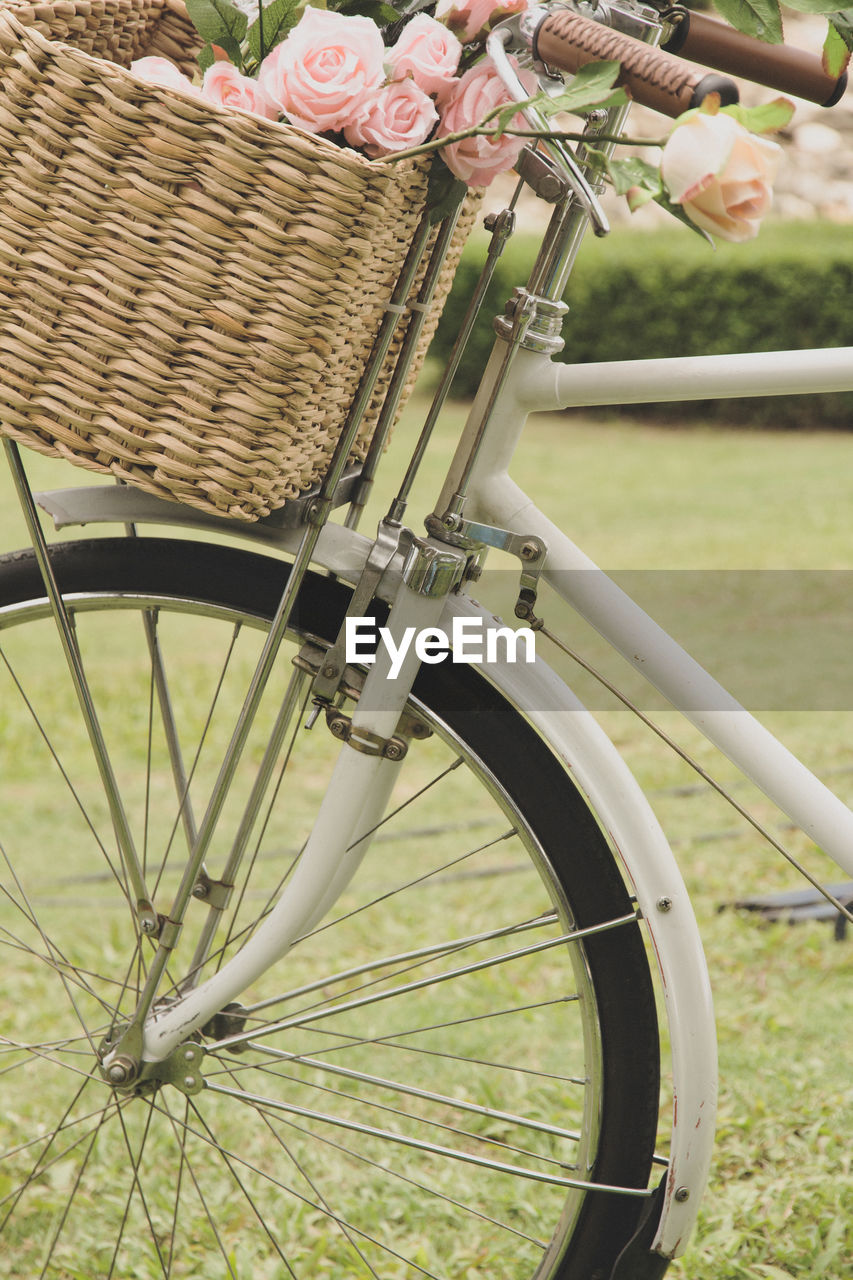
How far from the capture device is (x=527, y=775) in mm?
1168

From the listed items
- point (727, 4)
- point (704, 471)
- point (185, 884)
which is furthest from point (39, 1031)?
point (704, 471)

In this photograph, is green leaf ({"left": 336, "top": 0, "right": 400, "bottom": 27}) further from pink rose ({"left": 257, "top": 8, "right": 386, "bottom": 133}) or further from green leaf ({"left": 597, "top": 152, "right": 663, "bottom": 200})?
green leaf ({"left": 597, "top": 152, "right": 663, "bottom": 200})

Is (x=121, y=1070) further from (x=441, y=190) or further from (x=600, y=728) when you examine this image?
(x=441, y=190)

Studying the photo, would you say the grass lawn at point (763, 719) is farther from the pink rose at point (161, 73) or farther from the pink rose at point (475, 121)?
the pink rose at point (161, 73)

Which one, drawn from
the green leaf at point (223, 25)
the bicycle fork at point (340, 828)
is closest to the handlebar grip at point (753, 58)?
the green leaf at point (223, 25)

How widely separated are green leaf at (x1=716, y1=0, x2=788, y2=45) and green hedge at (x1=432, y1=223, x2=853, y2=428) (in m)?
6.27

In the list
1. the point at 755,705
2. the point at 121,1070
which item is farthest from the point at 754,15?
the point at 755,705

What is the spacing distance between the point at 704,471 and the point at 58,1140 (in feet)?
17.4

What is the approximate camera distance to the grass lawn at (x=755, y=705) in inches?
65.9

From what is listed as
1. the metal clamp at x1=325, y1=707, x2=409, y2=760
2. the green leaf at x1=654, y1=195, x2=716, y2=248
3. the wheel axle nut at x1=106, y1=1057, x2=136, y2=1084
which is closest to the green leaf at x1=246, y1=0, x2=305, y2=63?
the green leaf at x1=654, y1=195, x2=716, y2=248

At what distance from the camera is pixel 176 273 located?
36.7 inches

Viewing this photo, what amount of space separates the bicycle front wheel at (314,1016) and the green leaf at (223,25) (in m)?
0.45

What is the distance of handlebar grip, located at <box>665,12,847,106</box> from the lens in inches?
37.9

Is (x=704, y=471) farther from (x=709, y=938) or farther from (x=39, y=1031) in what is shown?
(x=39, y=1031)
